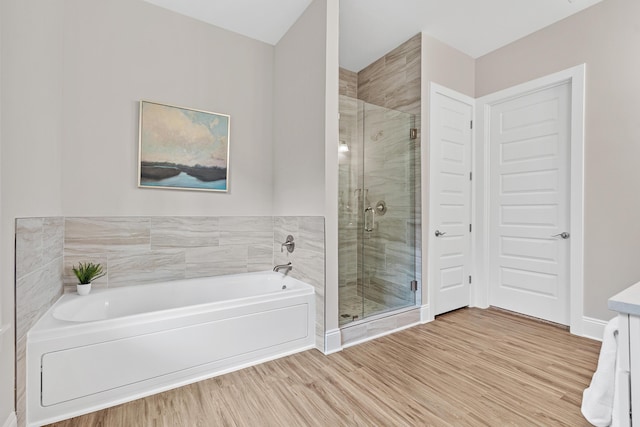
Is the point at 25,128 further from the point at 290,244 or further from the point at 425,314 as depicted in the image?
the point at 425,314

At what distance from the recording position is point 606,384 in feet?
3.72

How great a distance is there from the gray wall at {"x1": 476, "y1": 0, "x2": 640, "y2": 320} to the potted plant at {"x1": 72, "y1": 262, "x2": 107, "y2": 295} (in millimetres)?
4044

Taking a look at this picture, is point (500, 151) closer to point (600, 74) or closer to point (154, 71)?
point (600, 74)

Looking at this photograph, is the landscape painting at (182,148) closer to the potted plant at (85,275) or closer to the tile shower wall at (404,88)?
the potted plant at (85,275)

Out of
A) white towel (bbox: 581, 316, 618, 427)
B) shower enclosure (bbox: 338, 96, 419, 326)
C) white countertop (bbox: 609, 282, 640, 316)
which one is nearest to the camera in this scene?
white countertop (bbox: 609, 282, 640, 316)

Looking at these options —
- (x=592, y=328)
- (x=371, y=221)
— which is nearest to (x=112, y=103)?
(x=371, y=221)

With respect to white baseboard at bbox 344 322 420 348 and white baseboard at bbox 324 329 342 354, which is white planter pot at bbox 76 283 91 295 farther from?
white baseboard at bbox 344 322 420 348

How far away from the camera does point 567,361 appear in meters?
2.12

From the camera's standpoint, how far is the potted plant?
2.17 meters

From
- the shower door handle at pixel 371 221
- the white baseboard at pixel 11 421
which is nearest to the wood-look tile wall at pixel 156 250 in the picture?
the white baseboard at pixel 11 421

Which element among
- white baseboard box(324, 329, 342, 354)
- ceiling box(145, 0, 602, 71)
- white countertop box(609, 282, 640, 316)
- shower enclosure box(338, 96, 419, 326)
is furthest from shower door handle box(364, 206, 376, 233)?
white countertop box(609, 282, 640, 316)

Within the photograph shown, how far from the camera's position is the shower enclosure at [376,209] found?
2.67 metres

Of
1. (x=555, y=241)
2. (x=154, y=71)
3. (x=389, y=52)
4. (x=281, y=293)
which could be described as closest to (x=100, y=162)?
(x=154, y=71)

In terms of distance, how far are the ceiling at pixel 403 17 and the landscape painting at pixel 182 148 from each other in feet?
2.90
